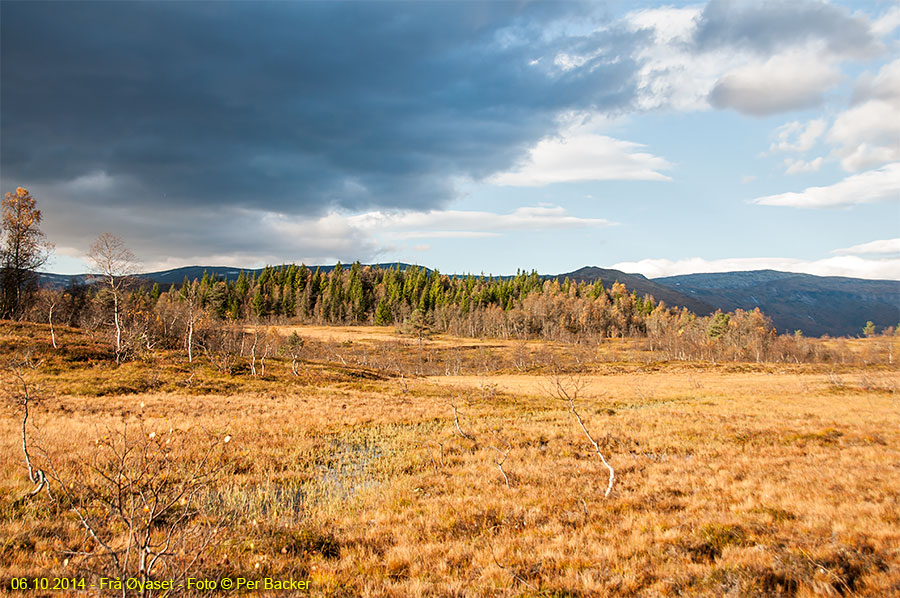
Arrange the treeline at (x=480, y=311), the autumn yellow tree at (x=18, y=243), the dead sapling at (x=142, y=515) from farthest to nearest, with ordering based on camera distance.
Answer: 1. the treeline at (x=480, y=311)
2. the autumn yellow tree at (x=18, y=243)
3. the dead sapling at (x=142, y=515)

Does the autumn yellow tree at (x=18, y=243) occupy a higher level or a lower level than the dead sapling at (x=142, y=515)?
higher

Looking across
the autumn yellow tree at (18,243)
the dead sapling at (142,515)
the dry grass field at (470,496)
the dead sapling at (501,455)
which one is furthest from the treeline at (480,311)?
the dead sapling at (142,515)

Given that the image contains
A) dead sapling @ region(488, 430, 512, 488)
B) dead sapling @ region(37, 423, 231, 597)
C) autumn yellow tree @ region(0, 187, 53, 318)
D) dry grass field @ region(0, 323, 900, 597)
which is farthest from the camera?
autumn yellow tree @ region(0, 187, 53, 318)

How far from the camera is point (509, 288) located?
6629 inches

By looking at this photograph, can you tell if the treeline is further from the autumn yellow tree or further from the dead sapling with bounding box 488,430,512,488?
the dead sapling with bounding box 488,430,512,488

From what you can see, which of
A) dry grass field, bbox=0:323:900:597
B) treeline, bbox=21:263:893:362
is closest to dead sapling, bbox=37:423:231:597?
dry grass field, bbox=0:323:900:597

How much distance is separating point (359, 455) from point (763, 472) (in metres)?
13.6

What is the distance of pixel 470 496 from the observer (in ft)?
36.1

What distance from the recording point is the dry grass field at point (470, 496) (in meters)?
6.73

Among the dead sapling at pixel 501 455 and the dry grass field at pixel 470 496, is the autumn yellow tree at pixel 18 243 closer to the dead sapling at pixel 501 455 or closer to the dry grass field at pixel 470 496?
the dry grass field at pixel 470 496

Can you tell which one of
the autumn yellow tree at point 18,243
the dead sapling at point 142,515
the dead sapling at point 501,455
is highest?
the autumn yellow tree at point 18,243

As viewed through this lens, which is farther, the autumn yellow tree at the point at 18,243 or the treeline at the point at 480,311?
the treeline at the point at 480,311

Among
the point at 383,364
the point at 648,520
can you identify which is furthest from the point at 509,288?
the point at 648,520

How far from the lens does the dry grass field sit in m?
6.73
